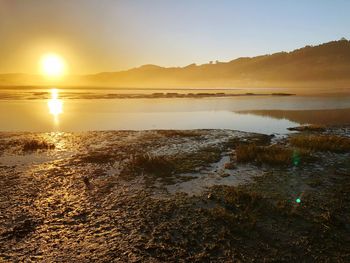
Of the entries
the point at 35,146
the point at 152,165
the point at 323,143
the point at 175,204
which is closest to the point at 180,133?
the point at 152,165

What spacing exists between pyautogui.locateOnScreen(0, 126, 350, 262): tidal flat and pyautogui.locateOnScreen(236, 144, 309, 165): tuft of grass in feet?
0.20

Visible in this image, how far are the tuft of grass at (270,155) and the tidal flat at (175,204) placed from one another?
0.06m

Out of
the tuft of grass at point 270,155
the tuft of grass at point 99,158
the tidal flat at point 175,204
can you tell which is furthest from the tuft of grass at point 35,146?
the tuft of grass at point 270,155

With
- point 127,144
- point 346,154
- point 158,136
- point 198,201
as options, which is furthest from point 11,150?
point 346,154

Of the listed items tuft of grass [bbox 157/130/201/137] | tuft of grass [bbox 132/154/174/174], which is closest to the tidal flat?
tuft of grass [bbox 132/154/174/174]

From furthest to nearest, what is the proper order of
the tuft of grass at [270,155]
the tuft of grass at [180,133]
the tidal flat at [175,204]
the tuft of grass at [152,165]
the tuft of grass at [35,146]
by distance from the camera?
the tuft of grass at [180,133]
the tuft of grass at [35,146]
the tuft of grass at [270,155]
the tuft of grass at [152,165]
the tidal flat at [175,204]

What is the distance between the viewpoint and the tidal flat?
797cm

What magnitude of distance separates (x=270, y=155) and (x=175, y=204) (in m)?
7.91

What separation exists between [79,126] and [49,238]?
73.2ft

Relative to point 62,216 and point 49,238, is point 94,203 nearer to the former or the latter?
point 62,216

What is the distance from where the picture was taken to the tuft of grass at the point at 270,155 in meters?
15.7

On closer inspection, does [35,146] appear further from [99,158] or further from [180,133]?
[180,133]

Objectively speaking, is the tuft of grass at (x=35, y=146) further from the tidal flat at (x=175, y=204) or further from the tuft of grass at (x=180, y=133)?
the tuft of grass at (x=180, y=133)

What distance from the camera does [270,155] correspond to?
16.5 meters
